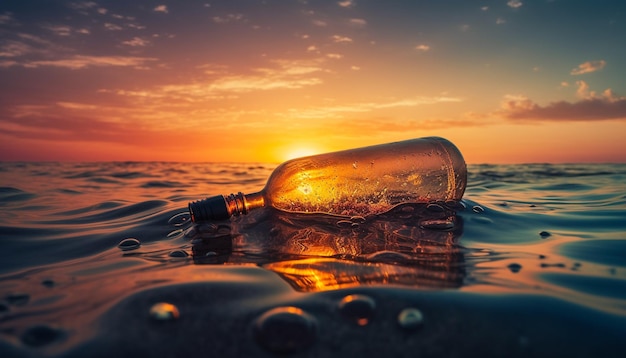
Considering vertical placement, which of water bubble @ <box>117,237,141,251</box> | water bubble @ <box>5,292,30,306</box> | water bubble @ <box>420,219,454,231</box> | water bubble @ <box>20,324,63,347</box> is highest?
water bubble @ <box>420,219,454,231</box>

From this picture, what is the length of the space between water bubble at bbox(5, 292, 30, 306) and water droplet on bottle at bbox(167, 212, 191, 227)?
1370 millimetres

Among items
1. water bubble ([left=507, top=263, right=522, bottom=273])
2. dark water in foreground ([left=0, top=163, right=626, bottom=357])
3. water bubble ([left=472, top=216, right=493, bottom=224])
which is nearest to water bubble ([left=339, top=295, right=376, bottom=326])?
dark water in foreground ([left=0, top=163, right=626, bottom=357])

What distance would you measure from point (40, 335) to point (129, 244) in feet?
4.04

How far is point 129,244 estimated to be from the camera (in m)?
2.18

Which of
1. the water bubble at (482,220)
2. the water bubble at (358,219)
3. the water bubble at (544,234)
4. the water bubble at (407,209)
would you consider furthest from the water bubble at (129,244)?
the water bubble at (544,234)

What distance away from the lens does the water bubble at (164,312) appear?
3.36ft

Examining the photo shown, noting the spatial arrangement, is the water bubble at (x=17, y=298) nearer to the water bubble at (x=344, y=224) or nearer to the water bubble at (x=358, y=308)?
the water bubble at (x=358, y=308)

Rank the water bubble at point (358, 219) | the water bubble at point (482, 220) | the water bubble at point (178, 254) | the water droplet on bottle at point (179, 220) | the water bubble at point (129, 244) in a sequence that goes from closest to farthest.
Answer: the water bubble at point (178, 254), the water bubble at point (129, 244), the water bubble at point (358, 219), the water bubble at point (482, 220), the water droplet on bottle at point (179, 220)

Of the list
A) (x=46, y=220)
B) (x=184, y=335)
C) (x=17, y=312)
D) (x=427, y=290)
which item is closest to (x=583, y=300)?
(x=427, y=290)

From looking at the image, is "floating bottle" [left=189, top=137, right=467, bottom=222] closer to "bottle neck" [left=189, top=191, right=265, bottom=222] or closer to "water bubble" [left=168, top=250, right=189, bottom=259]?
"bottle neck" [left=189, top=191, right=265, bottom=222]

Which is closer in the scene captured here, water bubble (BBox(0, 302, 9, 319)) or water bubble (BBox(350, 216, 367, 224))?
water bubble (BBox(0, 302, 9, 319))

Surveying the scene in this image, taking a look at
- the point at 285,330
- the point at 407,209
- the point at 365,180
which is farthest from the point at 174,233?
the point at 285,330

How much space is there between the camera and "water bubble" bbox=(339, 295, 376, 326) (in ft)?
3.26

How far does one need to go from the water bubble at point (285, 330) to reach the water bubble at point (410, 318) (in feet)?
0.73
